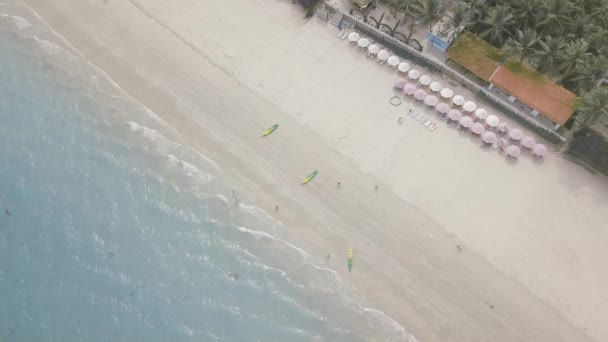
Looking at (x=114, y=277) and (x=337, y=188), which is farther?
(x=337, y=188)

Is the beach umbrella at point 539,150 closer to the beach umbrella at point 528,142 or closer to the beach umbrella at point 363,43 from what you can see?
the beach umbrella at point 528,142

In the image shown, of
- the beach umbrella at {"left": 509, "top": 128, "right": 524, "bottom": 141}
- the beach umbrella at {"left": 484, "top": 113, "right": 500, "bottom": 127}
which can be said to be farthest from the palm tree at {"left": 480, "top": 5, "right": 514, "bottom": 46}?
the beach umbrella at {"left": 509, "top": 128, "right": 524, "bottom": 141}

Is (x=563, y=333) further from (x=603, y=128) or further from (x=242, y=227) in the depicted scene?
(x=242, y=227)

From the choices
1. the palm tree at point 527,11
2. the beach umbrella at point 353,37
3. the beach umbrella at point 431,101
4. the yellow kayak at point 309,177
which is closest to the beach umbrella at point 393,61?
the beach umbrella at point 353,37

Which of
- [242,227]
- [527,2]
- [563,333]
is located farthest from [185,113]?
[563,333]

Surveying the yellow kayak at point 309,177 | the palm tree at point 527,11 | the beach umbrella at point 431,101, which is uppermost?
the palm tree at point 527,11

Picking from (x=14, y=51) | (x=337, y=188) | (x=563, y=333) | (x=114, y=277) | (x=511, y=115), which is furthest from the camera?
(x=14, y=51)

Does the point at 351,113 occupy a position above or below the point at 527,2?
below
